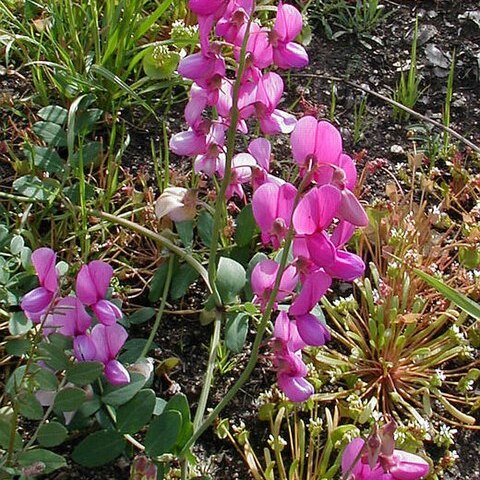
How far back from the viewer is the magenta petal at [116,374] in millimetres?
1380

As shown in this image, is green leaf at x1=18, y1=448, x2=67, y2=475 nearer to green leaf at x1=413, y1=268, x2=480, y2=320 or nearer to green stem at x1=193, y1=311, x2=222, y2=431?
green stem at x1=193, y1=311, x2=222, y2=431

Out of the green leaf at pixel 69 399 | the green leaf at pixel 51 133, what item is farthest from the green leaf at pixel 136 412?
the green leaf at pixel 51 133

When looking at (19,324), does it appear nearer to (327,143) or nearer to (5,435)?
(5,435)

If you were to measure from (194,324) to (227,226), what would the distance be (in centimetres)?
20

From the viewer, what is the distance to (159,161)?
2084 mm

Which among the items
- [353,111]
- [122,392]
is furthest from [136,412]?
[353,111]

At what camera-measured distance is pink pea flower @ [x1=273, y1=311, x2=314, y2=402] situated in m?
1.35

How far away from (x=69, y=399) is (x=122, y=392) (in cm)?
14

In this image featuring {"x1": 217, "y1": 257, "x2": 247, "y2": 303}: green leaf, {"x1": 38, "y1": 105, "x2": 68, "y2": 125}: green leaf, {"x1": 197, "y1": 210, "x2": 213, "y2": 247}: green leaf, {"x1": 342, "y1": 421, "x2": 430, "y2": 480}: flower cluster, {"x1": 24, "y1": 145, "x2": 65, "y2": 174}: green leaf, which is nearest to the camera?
{"x1": 342, "y1": 421, "x2": 430, "y2": 480}: flower cluster

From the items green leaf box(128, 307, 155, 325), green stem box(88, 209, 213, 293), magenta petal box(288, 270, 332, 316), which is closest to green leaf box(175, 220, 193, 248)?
green stem box(88, 209, 213, 293)

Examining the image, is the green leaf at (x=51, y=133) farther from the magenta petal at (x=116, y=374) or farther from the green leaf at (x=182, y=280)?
the magenta petal at (x=116, y=374)

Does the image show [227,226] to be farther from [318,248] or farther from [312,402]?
[318,248]

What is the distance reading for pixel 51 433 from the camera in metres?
1.28

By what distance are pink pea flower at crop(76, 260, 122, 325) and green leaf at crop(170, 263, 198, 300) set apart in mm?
307
